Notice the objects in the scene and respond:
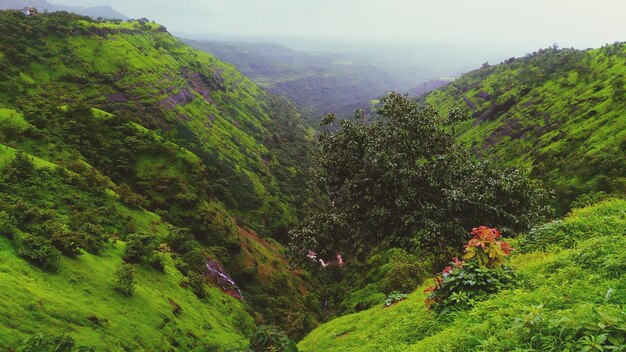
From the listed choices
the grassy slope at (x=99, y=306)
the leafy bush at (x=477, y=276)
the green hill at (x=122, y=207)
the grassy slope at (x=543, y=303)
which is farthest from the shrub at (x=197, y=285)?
the leafy bush at (x=477, y=276)

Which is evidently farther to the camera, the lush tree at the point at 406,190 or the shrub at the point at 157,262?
the shrub at the point at 157,262

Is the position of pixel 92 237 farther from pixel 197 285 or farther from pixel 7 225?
pixel 197 285

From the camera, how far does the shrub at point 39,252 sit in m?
26.4

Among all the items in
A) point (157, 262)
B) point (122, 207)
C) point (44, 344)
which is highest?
point (44, 344)

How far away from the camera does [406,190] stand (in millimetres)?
24266

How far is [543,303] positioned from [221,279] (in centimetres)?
5734

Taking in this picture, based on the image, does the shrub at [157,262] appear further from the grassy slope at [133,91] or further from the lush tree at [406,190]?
the grassy slope at [133,91]

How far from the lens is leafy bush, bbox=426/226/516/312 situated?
39.2 feet

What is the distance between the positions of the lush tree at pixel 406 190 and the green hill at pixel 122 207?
20.0 feet

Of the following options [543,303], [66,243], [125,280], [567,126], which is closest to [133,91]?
[66,243]

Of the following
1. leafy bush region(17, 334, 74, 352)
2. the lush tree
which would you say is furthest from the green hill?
the lush tree

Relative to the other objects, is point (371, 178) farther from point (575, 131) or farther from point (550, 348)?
point (575, 131)

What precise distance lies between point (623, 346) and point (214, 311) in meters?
44.9

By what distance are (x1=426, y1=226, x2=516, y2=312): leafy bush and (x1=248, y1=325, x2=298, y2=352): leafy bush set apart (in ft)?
17.3
